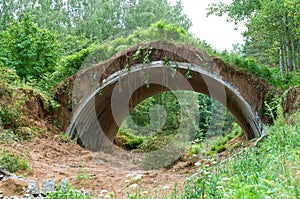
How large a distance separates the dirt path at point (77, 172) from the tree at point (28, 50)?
15.6 feet

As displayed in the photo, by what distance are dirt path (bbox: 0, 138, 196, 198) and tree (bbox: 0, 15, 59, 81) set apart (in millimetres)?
4745

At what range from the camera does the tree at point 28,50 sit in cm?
1371

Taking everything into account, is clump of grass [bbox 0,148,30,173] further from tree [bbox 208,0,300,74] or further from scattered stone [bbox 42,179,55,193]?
tree [bbox 208,0,300,74]

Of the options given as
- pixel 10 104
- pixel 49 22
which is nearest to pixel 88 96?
pixel 10 104

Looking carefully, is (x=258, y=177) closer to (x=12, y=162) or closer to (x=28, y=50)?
(x=12, y=162)

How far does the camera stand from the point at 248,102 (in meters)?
9.71

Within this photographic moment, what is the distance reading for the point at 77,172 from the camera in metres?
7.25

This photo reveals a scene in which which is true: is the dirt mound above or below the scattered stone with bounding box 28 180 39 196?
above

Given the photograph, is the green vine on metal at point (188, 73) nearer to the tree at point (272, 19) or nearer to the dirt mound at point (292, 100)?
the tree at point (272, 19)

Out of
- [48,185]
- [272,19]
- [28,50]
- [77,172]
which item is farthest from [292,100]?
[28,50]

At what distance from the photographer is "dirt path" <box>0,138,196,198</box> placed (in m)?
6.07

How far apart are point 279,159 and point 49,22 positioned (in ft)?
93.3

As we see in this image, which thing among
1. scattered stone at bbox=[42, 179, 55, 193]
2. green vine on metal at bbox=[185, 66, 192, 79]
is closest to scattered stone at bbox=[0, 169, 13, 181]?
scattered stone at bbox=[42, 179, 55, 193]

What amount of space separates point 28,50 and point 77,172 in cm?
774
